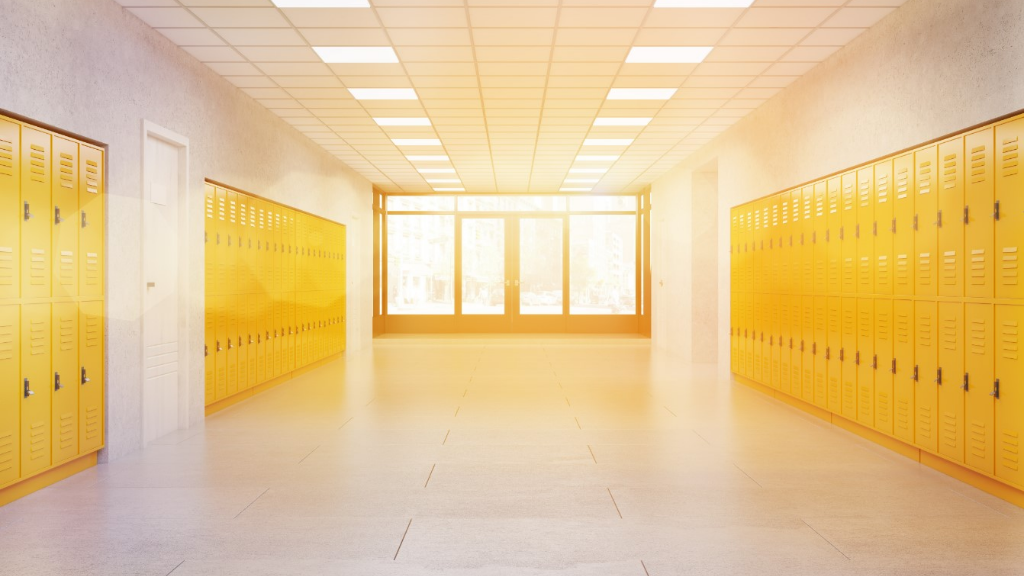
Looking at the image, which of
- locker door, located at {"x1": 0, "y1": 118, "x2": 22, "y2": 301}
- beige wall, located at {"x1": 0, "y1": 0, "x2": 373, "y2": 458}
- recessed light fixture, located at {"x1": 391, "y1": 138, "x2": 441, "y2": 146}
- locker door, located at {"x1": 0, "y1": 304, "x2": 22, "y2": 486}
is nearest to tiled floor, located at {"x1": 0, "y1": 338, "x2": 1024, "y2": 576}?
locker door, located at {"x1": 0, "y1": 304, "x2": 22, "y2": 486}

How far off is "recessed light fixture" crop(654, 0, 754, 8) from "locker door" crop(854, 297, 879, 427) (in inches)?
86.0

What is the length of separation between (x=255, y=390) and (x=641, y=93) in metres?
4.69

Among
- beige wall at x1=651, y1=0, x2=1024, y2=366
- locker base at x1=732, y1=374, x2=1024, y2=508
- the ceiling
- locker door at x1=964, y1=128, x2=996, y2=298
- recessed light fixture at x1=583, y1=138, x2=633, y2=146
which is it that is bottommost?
locker base at x1=732, y1=374, x2=1024, y2=508

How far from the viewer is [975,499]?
3.55 meters

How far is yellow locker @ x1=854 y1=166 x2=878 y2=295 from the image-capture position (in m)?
4.85

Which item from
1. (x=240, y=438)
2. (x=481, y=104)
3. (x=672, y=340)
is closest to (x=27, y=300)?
(x=240, y=438)

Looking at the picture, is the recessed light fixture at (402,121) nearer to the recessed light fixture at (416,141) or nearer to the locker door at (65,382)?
the recessed light fixture at (416,141)

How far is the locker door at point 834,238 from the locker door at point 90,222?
5043 mm

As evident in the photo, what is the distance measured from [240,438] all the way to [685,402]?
3784 millimetres

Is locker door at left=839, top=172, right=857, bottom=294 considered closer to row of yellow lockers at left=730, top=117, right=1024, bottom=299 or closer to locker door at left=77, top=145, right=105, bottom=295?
row of yellow lockers at left=730, top=117, right=1024, bottom=299

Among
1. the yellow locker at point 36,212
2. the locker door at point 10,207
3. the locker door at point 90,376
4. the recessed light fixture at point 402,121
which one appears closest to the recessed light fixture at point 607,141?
the recessed light fixture at point 402,121

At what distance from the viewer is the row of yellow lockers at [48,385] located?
3.45 metres

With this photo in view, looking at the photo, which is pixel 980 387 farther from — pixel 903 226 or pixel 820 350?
pixel 820 350

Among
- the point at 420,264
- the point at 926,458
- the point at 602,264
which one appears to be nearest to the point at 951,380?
the point at 926,458
